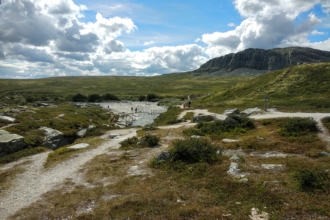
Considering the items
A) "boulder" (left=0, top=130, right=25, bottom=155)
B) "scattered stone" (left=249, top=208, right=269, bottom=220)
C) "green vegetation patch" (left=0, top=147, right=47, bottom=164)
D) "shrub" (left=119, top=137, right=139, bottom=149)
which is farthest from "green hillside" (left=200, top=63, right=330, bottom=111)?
"scattered stone" (left=249, top=208, right=269, bottom=220)

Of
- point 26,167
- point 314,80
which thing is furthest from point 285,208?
point 314,80

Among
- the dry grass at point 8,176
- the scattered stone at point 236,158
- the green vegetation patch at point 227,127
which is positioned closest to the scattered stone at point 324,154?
the scattered stone at point 236,158

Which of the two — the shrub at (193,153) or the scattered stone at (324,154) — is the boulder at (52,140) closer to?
the shrub at (193,153)

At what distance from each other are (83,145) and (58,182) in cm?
1287

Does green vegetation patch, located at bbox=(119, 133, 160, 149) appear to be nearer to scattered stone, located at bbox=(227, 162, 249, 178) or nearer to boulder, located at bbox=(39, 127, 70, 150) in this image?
scattered stone, located at bbox=(227, 162, 249, 178)

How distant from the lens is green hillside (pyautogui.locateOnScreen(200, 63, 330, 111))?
67.5 meters

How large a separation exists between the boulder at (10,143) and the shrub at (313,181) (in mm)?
31694

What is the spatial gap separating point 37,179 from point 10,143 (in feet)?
44.5

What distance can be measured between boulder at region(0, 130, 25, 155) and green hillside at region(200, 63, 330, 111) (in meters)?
49.4

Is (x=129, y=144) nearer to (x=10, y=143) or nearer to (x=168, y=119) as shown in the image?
(x=10, y=143)

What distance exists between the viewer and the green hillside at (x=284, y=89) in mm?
67500

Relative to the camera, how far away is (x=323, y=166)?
18.6 metres

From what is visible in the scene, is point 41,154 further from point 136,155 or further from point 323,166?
point 323,166

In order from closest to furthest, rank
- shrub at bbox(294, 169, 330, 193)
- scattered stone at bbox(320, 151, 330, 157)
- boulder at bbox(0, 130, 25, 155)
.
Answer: shrub at bbox(294, 169, 330, 193) → scattered stone at bbox(320, 151, 330, 157) → boulder at bbox(0, 130, 25, 155)
